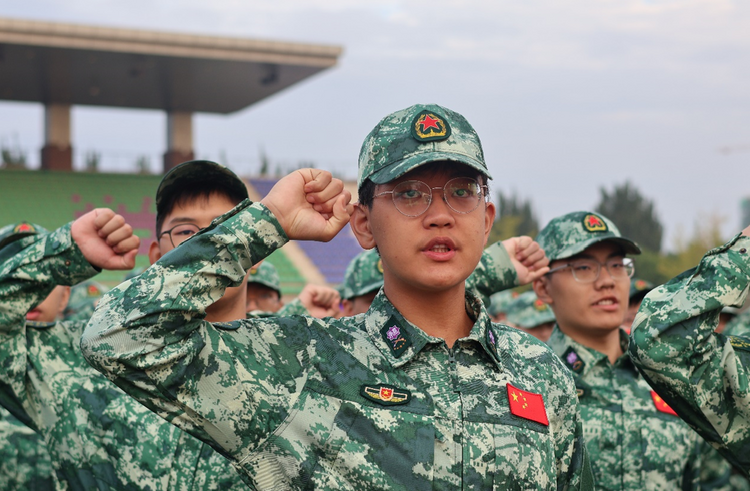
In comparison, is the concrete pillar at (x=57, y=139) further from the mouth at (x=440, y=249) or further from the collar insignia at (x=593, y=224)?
the mouth at (x=440, y=249)

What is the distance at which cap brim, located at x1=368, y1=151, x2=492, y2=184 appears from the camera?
8.07ft

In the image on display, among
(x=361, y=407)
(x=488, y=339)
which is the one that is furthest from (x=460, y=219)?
(x=361, y=407)

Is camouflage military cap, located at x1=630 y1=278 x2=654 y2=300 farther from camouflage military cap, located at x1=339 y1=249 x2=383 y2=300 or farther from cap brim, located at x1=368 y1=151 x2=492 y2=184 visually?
cap brim, located at x1=368 y1=151 x2=492 y2=184

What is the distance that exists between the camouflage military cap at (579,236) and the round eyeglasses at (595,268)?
0.07 meters

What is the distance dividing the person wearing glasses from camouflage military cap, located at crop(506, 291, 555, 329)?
3.22 m

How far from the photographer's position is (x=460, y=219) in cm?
254

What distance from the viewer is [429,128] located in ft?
8.41

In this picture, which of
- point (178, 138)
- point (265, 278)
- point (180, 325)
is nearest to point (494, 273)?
point (180, 325)

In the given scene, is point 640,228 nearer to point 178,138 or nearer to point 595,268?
point 178,138

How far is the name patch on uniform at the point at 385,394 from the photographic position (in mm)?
2447

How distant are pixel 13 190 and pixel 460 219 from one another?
23.9 metres

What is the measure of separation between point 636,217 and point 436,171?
4485cm

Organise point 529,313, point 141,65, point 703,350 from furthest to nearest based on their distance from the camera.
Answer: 1. point 141,65
2. point 529,313
3. point 703,350

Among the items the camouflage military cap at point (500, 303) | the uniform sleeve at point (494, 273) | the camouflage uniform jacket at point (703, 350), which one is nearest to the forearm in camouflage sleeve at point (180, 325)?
the camouflage uniform jacket at point (703, 350)
